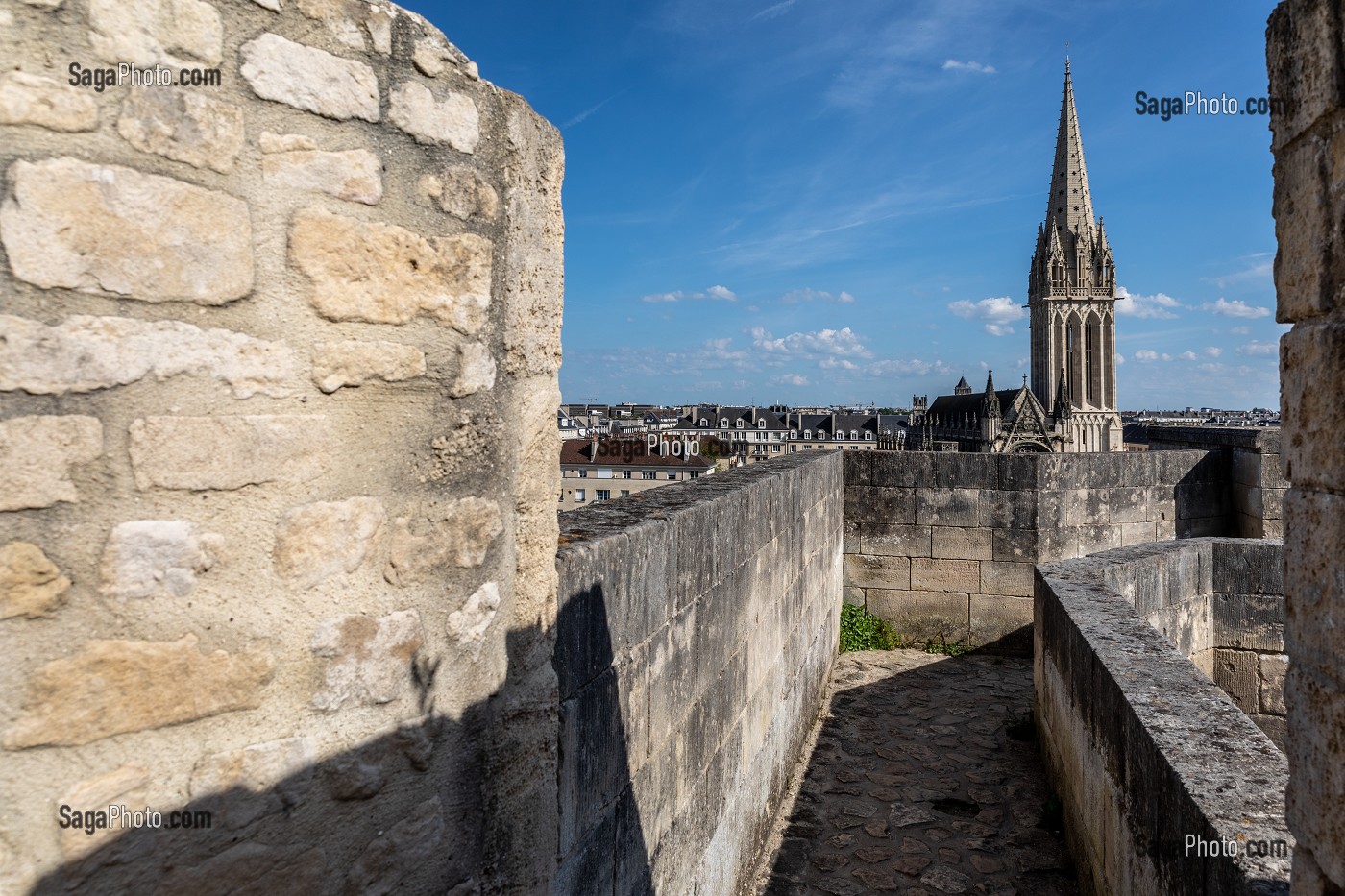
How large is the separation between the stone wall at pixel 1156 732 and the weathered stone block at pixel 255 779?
2097mm

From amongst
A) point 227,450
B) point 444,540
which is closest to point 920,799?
point 444,540

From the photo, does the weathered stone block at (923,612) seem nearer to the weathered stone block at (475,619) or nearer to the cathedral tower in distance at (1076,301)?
the weathered stone block at (475,619)

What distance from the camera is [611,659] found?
8.11ft

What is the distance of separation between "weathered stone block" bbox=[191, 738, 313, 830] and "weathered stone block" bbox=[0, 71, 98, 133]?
99cm

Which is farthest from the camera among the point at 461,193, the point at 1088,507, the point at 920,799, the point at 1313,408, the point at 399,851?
the point at 1088,507

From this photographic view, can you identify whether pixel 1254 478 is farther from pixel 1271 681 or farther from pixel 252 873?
pixel 252 873

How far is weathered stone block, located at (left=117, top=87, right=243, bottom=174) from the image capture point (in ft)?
4.06

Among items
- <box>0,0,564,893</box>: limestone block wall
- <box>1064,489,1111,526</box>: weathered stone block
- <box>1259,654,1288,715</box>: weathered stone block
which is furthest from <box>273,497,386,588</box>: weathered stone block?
<box>1064,489,1111,526</box>: weathered stone block

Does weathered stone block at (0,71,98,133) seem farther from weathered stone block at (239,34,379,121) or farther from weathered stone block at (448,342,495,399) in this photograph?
weathered stone block at (448,342,495,399)

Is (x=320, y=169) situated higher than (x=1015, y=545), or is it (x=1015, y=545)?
(x=320, y=169)

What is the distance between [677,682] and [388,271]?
207cm

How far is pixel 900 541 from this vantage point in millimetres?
8438

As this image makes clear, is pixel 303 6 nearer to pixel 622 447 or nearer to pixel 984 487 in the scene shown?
pixel 984 487

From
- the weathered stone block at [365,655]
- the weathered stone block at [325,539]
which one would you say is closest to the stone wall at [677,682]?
the weathered stone block at [365,655]
